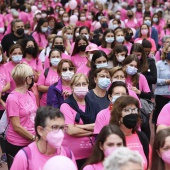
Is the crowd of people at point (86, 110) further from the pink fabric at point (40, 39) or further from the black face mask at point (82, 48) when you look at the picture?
the pink fabric at point (40, 39)

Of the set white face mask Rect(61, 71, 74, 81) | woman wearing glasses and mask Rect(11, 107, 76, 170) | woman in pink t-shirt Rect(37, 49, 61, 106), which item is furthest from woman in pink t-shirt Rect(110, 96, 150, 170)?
woman in pink t-shirt Rect(37, 49, 61, 106)

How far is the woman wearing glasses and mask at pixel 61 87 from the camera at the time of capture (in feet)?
23.3

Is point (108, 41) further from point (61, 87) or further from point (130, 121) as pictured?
point (130, 121)

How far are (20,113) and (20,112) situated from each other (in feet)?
0.04

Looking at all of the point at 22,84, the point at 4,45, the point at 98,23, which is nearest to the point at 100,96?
the point at 22,84

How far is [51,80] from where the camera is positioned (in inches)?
314

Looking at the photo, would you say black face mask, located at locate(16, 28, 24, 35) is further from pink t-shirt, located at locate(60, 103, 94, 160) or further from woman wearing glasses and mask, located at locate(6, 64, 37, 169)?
pink t-shirt, located at locate(60, 103, 94, 160)

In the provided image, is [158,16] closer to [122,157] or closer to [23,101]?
[23,101]

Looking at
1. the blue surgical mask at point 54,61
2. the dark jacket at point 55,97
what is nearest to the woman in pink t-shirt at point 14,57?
the blue surgical mask at point 54,61

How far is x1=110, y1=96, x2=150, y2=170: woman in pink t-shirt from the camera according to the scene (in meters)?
5.09

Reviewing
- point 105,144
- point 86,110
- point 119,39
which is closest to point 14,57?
point 86,110

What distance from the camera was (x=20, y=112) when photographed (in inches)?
235

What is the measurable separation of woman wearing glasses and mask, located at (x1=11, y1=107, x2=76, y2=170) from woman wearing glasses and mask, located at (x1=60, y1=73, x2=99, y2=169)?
1247 mm

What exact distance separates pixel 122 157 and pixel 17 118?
257 cm
